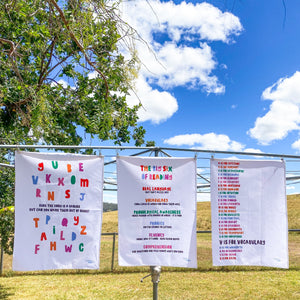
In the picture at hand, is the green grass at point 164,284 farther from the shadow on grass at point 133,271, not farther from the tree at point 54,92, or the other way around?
the tree at point 54,92

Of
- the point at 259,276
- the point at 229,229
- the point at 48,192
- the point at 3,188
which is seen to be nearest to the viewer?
the point at 48,192

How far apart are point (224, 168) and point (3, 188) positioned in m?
5.56

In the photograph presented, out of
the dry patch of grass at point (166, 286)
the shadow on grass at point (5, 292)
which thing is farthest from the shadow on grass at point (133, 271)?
the shadow on grass at point (5, 292)

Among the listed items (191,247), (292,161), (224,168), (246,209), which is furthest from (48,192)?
(292,161)

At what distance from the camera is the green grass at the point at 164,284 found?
7207 millimetres

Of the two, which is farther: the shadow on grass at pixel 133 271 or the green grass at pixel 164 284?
the shadow on grass at pixel 133 271

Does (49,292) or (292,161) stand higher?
(292,161)

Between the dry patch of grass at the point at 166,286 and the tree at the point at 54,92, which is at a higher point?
the tree at the point at 54,92

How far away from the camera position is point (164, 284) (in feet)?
26.3

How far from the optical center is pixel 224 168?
13.5ft

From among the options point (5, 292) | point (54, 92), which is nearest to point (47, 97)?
point (54, 92)

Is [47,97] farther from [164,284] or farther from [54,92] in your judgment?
[164,284]

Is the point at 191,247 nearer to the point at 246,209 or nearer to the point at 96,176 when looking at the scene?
the point at 246,209

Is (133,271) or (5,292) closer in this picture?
(5,292)
